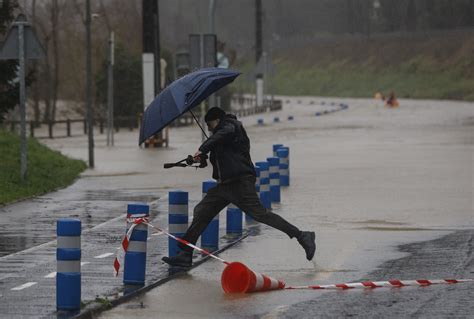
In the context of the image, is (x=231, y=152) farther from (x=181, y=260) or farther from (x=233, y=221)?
(x=233, y=221)

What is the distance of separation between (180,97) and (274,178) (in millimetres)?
8327

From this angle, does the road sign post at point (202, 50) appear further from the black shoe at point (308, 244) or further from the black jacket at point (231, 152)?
the black jacket at point (231, 152)

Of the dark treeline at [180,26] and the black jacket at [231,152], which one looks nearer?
the black jacket at [231,152]

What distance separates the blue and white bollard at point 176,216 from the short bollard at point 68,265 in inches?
138

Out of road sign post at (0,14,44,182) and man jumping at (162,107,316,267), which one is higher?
road sign post at (0,14,44,182)

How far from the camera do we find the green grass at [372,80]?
402ft

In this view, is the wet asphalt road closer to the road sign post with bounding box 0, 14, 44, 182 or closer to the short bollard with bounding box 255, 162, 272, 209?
the short bollard with bounding box 255, 162, 272, 209

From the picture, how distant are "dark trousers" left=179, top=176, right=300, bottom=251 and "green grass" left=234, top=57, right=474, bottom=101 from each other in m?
94.9

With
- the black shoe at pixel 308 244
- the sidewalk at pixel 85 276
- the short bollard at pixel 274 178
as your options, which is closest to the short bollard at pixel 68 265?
the sidewalk at pixel 85 276

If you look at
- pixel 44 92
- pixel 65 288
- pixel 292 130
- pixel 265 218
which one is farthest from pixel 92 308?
pixel 44 92

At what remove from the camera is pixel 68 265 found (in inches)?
474

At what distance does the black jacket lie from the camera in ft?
47.7

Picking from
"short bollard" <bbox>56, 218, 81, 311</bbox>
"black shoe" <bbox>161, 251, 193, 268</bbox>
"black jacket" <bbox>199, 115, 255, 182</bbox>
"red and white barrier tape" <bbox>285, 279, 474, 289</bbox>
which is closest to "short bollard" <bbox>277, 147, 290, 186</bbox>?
"black jacket" <bbox>199, 115, 255, 182</bbox>

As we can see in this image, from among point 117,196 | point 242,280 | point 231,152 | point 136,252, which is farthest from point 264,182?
point 242,280
